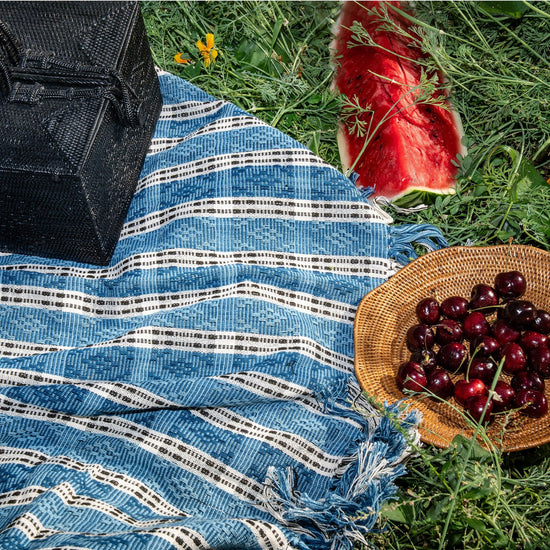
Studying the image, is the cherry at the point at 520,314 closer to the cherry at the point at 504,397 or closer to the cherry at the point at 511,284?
the cherry at the point at 511,284

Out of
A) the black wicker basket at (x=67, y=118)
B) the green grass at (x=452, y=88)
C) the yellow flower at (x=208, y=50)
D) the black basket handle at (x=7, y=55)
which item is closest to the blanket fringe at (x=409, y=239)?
the green grass at (x=452, y=88)

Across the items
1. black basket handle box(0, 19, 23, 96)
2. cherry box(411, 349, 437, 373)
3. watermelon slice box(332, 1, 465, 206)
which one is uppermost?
black basket handle box(0, 19, 23, 96)

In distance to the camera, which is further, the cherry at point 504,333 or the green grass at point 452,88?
the green grass at point 452,88

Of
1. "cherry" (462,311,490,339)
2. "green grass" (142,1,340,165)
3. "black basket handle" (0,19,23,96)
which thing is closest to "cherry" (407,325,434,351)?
"cherry" (462,311,490,339)

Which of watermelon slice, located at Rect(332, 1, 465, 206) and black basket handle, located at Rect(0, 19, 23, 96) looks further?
watermelon slice, located at Rect(332, 1, 465, 206)

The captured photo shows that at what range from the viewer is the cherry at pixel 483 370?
1.69 m

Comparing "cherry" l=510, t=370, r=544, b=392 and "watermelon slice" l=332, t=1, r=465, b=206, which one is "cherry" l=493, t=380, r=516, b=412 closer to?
"cherry" l=510, t=370, r=544, b=392

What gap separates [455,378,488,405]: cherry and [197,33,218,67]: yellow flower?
160cm

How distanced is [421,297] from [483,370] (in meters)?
0.30

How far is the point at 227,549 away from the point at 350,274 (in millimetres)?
903

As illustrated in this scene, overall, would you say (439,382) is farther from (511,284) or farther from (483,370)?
(511,284)

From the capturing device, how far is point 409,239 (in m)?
2.02

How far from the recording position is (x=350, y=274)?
6.52ft

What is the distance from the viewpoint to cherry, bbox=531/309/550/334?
1721mm
